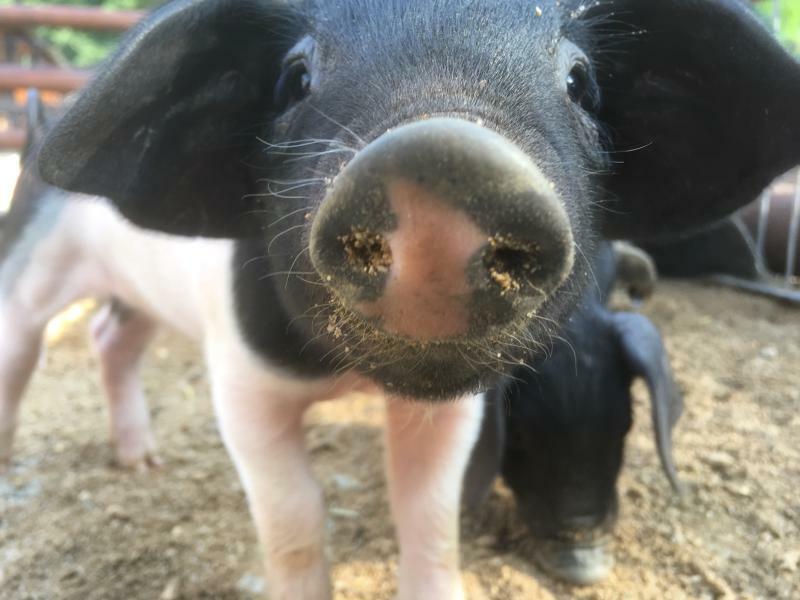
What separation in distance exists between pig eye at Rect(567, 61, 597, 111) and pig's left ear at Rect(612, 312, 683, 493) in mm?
888

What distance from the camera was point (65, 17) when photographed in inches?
296

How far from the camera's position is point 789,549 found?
2.25 metres

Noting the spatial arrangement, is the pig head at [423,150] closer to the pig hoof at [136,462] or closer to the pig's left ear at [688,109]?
the pig's left ear at [688,109]

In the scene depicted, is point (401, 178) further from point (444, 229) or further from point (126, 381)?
point (126, 381)

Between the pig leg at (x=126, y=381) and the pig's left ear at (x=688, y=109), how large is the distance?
2.07 metres

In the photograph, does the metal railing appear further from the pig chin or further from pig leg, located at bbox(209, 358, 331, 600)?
the pig chin

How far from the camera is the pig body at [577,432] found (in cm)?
226

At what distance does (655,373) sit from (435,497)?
2.44ft

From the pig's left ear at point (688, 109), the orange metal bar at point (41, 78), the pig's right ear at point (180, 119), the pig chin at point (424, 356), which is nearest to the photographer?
the pig chin at point (424, 356)

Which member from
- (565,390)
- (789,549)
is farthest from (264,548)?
(789,549)

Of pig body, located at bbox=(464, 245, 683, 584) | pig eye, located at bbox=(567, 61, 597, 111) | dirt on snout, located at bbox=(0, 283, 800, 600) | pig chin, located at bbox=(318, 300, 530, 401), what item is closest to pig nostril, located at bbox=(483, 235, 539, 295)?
pig chin, located at bbox=(318, 300, 530, 401)

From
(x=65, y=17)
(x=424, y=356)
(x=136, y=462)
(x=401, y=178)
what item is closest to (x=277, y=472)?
(x=424, y=356)

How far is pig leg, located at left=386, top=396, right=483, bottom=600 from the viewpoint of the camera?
6.48 ft

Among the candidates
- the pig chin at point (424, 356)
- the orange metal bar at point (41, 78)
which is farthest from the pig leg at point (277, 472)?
the orange metal bar at point (41, 78)
